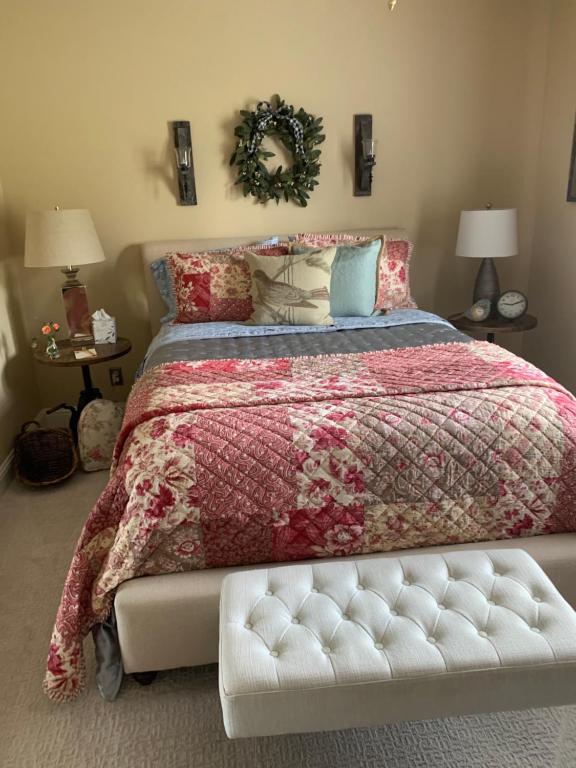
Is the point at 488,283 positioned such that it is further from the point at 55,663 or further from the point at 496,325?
the point at 55,663

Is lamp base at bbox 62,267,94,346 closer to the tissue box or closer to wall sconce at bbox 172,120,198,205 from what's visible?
the tissue box

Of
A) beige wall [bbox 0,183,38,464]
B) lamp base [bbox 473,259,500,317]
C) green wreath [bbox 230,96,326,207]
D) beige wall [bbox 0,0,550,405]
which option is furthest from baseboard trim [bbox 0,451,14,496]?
lamp base [bbox 473,259,500,317]

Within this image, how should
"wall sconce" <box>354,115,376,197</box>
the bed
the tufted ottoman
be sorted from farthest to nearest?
"wall sconce" <box>354,115,376,197</box>
the bed
the tufted ottoman

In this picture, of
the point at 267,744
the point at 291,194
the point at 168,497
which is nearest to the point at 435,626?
the point at 267,744

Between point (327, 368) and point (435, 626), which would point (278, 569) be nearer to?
point (435, 626)

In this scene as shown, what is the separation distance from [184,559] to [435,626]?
2.27 feet

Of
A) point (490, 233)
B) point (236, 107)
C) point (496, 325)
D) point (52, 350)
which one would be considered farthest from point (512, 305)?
point (52, 350)

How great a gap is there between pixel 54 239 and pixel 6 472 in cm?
116

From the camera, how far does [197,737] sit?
1.49 m

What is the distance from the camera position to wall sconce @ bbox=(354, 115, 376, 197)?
320 cm

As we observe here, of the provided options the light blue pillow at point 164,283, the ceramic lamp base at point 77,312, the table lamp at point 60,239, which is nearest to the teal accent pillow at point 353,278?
the light blue pillow at point 164,283

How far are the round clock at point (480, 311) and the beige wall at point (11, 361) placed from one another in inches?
99.1

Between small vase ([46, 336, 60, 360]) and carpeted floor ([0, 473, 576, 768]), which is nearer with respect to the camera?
carpeted floor ([0, 473, 576, 768])

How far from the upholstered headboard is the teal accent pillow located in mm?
515
